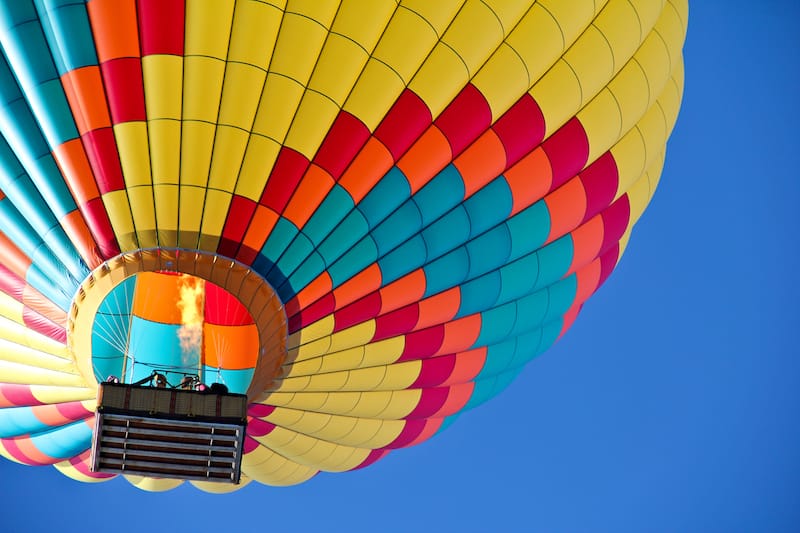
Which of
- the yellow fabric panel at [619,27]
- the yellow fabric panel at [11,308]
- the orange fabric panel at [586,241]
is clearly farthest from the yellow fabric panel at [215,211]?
the orange fabric panel at [586,241]

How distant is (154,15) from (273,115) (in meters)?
0.93

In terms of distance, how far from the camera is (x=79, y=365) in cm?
913

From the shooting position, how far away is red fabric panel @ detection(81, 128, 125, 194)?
865 centimetres

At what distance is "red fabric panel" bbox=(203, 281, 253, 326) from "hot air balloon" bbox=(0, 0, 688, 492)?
0.01 meters

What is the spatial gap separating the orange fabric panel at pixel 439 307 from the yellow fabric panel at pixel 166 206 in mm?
2034

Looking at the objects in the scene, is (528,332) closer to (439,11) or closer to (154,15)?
(439,11)

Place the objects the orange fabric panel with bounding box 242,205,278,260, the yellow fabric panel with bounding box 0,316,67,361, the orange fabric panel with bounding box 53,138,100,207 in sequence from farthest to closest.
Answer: the yellow fabric panel with bounding box 0,316,67,361
the orange fabric panel with bounding box 242,205,278,260
the orange fabric panel with bounding box 53,138,100,207

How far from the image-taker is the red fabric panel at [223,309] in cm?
905

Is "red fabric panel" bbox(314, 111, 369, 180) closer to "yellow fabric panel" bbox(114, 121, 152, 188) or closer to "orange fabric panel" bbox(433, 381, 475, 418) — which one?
"yellow fabric panel" bbox(114, 121, 152, 188)

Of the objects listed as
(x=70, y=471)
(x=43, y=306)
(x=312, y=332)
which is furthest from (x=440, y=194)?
(x=70, y=471)

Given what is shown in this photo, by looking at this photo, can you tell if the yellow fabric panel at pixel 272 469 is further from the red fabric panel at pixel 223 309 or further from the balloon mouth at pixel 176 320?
the red fabric panel at pixel 223 309

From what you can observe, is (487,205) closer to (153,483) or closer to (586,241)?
(586,241)

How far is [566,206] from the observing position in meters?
10.3

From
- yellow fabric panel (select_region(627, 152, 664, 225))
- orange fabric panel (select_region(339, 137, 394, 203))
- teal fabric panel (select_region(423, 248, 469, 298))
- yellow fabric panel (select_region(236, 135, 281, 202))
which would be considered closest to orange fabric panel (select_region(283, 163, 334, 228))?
orange fabric panel (select_region(339, 137, 394, 203))
